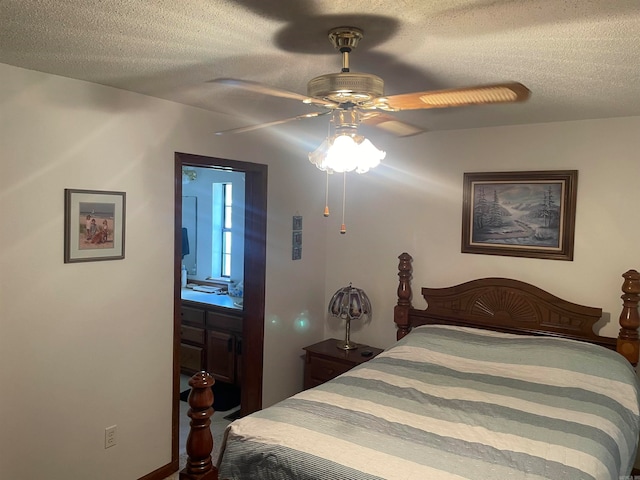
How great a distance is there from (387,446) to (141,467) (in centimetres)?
183

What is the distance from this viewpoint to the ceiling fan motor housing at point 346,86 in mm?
1586

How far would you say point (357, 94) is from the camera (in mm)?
1626

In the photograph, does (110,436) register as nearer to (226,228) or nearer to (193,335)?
(193,335)

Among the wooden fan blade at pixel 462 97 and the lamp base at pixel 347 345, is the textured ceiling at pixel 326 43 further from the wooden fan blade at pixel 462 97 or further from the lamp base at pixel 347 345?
the lamp base at pixel 347 345

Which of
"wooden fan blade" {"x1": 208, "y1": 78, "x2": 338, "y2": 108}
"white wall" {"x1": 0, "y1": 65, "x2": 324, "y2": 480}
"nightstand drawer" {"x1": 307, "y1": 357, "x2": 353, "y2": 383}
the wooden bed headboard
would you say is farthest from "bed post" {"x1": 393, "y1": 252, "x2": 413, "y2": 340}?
"wooden fan blade" {"x1": 208, "y1": 78, "x2": 338, "y2": 108}

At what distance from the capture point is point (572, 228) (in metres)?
3.25

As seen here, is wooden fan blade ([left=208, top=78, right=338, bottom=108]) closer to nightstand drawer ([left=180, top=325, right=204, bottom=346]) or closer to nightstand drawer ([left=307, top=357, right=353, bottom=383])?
nightstand drawer ([left=307, top=357, right=353, bottom=383])

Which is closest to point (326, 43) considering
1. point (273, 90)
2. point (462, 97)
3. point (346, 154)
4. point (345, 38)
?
point (345, 38)

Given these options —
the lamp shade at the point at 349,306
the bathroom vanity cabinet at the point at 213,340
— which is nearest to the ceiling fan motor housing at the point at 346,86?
the lamp shade at the point at 349,306

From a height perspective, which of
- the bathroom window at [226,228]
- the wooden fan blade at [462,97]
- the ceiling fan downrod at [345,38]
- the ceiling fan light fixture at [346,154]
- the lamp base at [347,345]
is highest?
the ceiling fan downrod at [345,38]

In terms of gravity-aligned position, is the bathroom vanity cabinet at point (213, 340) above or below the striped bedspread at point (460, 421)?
below

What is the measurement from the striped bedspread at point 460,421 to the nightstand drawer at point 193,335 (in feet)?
6.72

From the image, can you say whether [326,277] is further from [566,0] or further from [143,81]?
[566,0]

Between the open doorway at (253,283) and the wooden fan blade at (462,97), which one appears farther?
the open doorway at (253,283)
